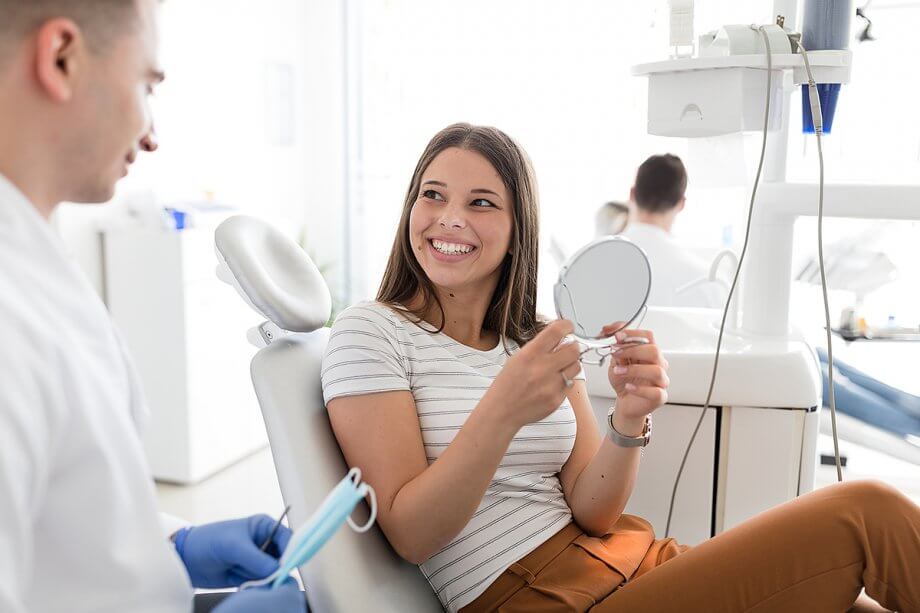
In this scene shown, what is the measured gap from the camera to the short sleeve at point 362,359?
1194mm

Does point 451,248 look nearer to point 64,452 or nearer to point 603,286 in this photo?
point 603,286

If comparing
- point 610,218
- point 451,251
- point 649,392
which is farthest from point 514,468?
point 610,218

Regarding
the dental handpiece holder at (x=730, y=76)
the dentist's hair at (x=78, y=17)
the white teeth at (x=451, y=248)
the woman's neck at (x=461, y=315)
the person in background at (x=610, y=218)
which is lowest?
the woman's neck at (x=461, y=315)

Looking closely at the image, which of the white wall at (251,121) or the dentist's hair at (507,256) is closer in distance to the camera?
the dentist's hair at (507,256)

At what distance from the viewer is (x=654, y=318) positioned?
6.26 feet

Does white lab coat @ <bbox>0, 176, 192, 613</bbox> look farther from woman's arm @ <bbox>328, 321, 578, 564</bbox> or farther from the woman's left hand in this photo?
the woman's left hand

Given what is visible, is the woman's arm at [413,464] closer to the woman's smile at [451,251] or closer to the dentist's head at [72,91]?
the woman's smile at [451,251]

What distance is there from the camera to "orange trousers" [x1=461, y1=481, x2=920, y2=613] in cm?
116

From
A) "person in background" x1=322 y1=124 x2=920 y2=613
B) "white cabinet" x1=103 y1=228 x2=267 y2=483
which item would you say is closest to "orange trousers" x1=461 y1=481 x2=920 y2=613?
"person in background" x1=322 y1=124 x2=920 y2=613

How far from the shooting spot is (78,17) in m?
0.68

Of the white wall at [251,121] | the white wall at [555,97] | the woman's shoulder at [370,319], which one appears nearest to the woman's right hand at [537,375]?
the woman's shoulder at [370,319]

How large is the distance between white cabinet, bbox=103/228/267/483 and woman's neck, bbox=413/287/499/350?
1.85 meters

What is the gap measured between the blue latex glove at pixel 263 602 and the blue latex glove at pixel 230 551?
13 centimetres

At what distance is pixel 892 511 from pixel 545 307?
10.2 feet
